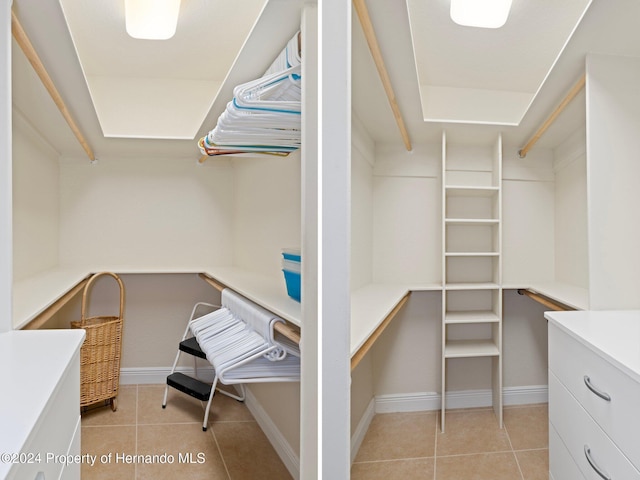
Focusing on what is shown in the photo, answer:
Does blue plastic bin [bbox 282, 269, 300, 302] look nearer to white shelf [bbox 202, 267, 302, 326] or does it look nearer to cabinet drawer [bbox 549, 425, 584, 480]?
white shelf [bbox 202, 267, 302, 326]

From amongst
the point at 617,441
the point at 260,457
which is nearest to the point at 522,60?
the point at 617,441

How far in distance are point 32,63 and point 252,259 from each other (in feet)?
5.25

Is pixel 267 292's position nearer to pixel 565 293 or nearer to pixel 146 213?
pixel 565 293

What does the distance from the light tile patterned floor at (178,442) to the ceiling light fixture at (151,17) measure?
6.74 feet

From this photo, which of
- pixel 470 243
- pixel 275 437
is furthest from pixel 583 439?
pixel 470 243

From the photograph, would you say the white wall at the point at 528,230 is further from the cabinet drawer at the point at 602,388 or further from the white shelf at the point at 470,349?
the cabinet drawer at the point at 602,388

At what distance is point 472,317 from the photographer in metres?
2.59

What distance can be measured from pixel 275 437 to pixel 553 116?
219 cm

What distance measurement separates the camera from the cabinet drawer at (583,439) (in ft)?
3.96

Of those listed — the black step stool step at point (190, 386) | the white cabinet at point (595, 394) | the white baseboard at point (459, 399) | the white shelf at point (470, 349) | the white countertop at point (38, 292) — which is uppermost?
the white countertop at point (38, 292)

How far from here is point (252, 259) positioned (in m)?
2.77

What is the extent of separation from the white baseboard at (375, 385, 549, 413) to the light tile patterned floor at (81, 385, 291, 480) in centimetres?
87

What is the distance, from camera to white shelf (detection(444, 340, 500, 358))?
2.54m

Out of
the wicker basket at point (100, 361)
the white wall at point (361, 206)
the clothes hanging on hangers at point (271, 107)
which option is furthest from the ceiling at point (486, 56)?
the wicker basket at point (100, 361)
